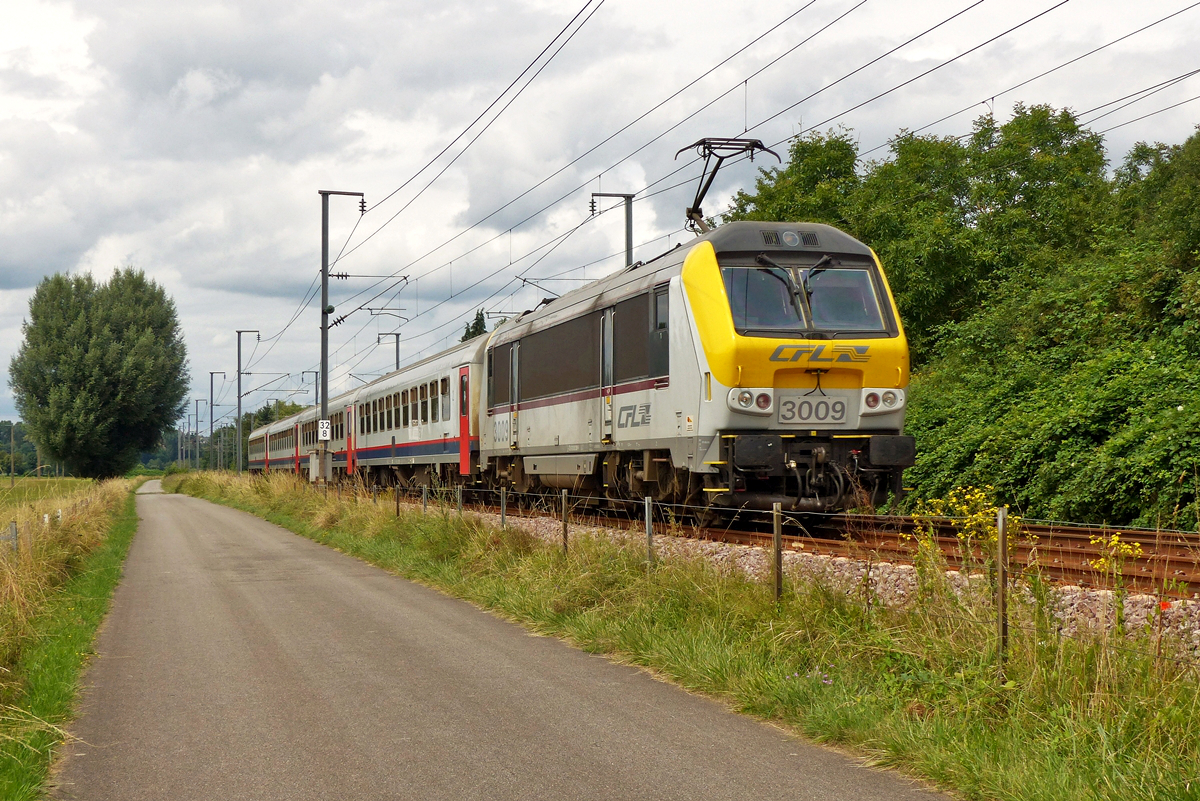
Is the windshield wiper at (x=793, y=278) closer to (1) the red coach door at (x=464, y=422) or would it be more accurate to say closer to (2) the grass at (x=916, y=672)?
(2) the grass at (x=916, y=672)

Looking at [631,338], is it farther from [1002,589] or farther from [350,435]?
[350,435]

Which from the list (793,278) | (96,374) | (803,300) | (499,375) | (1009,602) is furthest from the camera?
(96,374)

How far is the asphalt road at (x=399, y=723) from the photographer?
554 centimetres

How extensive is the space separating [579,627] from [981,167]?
101 feet

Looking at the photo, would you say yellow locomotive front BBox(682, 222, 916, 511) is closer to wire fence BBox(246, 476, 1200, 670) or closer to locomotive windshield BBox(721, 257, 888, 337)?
locomotive windshield BBox(721, 257, 888, 337)

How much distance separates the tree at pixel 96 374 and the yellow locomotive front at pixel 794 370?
1839 inches

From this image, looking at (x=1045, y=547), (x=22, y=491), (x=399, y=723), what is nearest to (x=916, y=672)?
(x=1045, y=547)

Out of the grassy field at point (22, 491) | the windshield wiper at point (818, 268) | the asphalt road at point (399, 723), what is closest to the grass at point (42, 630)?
the asphalt road at point (399, 723)

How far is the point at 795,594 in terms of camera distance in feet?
27.1

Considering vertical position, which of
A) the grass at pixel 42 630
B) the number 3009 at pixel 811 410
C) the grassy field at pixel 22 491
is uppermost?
the number 3009 at pixel 811 410

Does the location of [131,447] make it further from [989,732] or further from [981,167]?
[989,732]

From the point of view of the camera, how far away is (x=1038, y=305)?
21297 mm

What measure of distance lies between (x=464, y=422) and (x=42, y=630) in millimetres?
13474

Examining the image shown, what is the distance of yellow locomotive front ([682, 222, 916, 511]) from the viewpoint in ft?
41.9
